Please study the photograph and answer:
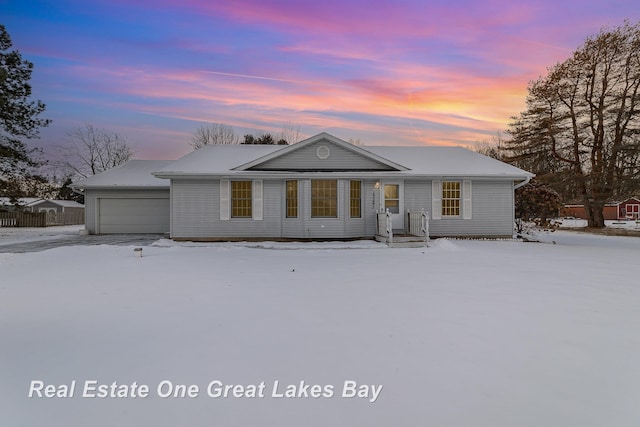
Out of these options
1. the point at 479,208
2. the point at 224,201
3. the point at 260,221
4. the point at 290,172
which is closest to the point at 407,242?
the point at 479,208

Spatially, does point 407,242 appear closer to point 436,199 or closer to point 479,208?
point 436,199

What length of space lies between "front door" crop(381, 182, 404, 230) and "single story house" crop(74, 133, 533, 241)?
4 cm

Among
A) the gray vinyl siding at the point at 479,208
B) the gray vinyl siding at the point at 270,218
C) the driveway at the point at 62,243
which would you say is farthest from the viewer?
the gray vinyl siding at the point at 479,208

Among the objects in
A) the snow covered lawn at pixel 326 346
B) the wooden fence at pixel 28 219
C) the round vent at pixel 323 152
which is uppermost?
the round vent at pixel 323 152

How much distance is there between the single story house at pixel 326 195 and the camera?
15156mm

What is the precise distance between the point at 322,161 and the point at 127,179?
11.4 m

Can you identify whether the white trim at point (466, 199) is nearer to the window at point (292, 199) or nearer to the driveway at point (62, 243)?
the window at point (292, 199)

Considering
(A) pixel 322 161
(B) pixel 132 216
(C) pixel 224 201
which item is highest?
(A) pixel 322 161

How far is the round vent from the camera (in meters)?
15.4

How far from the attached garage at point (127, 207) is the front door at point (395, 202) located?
11499 mm

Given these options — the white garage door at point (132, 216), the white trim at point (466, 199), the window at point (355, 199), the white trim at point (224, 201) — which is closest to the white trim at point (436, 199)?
the white trim at point (466, 199)

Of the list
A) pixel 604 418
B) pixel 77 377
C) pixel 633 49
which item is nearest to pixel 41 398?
pixel 77 377

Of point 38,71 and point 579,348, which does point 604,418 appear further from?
point 38,71

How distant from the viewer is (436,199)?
16.0 m
